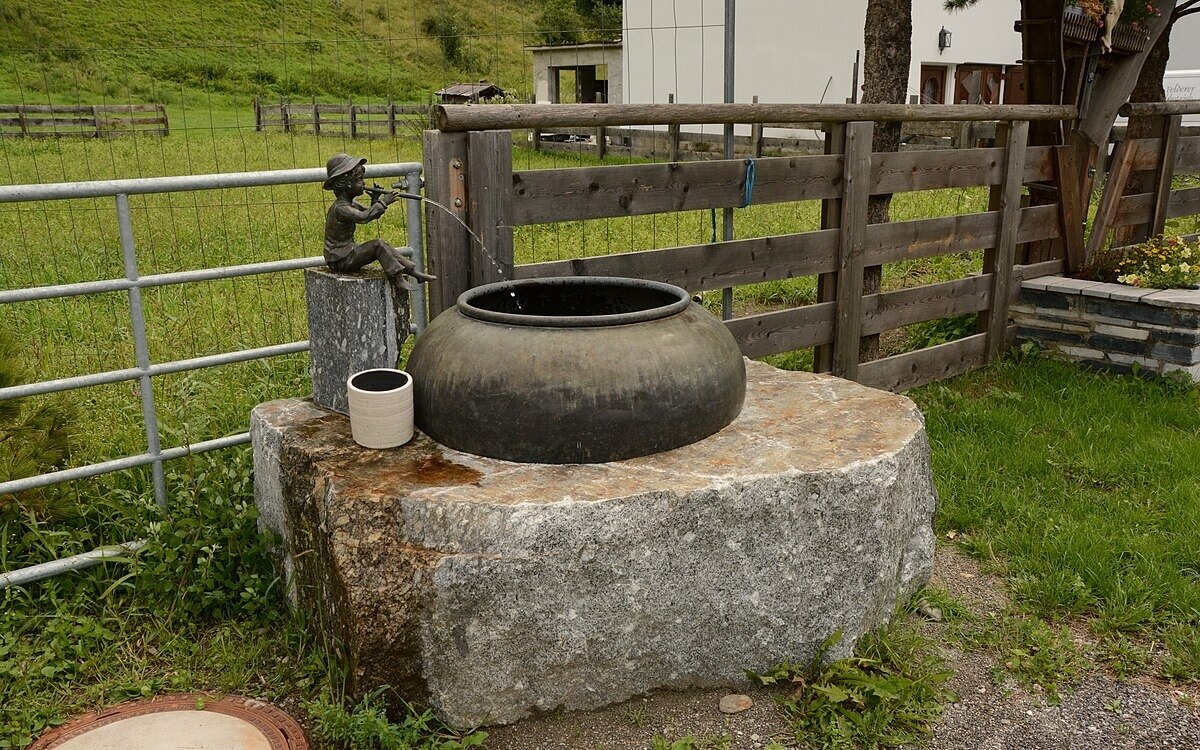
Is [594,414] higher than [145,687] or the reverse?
higher

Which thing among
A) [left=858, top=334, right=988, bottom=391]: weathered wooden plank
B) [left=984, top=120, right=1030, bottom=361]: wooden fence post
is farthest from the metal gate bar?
[left=984, top=120, right=1030, bottom=361]: wooden fence post

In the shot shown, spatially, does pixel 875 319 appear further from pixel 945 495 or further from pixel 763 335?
pixel 945 495

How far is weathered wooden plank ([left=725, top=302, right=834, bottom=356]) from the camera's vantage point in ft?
15.4

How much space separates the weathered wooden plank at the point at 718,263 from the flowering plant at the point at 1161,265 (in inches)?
90.8

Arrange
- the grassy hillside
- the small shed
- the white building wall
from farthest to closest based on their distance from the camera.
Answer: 1. the white building wall
2. the small shed
3. the grassy hillside

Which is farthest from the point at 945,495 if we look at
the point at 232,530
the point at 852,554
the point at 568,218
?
the point at 232,530

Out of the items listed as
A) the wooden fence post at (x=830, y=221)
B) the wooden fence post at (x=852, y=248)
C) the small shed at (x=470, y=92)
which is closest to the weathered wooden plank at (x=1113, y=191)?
the wooden fence post at (x=852, y=248)

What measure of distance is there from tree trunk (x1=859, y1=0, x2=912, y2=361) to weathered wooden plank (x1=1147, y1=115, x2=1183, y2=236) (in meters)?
2.17

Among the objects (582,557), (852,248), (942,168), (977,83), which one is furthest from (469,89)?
(582,557)

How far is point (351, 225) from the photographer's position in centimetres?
309

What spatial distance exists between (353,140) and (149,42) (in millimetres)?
2968

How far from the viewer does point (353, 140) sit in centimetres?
1330

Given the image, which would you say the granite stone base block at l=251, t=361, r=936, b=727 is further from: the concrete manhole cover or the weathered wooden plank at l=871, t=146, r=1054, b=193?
the weathered wooden plank at l=871, t=146, r=1054, b=193

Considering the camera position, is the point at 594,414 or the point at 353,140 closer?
the point at 594,414
